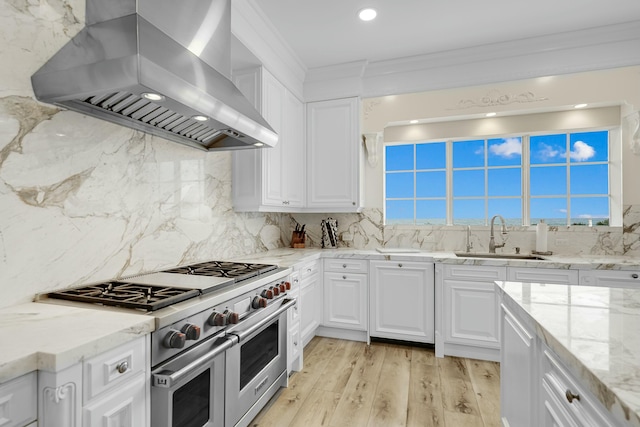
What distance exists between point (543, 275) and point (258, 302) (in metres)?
2.29

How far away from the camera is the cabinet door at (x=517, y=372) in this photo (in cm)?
124

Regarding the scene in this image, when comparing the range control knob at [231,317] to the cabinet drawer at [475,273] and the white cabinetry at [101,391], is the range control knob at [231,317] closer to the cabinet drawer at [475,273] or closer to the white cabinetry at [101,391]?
the white cabinetry at [101,391]

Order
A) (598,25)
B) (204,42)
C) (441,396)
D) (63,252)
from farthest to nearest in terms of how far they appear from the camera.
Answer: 1. (598,25)
2. (441,396)
3. (204,42)
4. (63,252)

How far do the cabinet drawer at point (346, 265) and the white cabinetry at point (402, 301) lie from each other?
0.08m

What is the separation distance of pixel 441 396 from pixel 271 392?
3.83 feet

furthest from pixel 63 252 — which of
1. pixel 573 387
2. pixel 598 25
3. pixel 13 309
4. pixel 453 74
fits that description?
pixel 598 25

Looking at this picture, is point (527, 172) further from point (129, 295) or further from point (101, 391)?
point (101, 391)

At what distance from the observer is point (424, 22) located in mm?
2660

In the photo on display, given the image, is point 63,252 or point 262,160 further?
point 262,160

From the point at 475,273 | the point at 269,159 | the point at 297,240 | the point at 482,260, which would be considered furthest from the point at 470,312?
the point at 269,159

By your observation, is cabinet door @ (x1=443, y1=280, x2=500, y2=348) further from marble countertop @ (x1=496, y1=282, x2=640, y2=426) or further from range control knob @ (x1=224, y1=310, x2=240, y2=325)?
range control knob @ (x1=224, y1=310, x2=240, y2=325)

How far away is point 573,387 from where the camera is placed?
0.88 metres

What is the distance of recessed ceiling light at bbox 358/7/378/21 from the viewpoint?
2.49m

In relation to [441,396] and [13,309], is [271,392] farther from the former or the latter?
[13,309]
